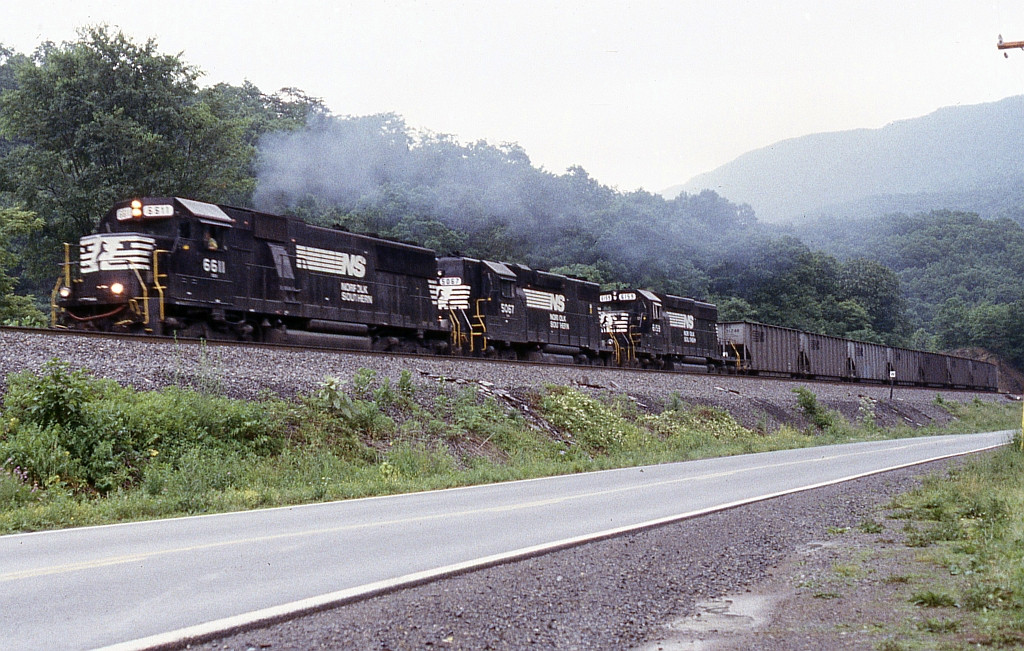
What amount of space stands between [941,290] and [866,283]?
87.4 ft

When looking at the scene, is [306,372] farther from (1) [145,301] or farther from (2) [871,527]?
(2) [871,527]

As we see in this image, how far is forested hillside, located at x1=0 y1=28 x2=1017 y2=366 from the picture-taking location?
36.2 metres

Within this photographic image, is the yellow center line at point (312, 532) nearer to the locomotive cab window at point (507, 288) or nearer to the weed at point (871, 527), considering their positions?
the weed at point (871, 527)

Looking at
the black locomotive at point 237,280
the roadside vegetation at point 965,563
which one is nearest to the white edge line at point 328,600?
the roadside vegetation at point 965,563

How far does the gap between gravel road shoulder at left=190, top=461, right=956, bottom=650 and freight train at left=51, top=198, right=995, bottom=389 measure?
13.2m

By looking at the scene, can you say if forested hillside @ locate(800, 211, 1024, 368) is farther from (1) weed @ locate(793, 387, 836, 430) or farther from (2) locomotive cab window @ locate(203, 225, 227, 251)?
(2) locomotive cab window @ locate(203, 225, 227, 251)

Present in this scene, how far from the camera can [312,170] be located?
202ft

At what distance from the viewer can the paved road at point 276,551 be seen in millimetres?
5070

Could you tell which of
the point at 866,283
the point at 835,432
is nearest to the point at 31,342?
the point at 835,432

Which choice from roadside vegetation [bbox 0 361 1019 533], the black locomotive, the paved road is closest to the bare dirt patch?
the paved road

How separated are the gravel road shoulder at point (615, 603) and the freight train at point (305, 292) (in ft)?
43.3

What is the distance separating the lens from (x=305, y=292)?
21562 millimetres

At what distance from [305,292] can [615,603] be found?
55.8 feet

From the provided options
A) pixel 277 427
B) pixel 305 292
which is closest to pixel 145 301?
pixel 305 292
